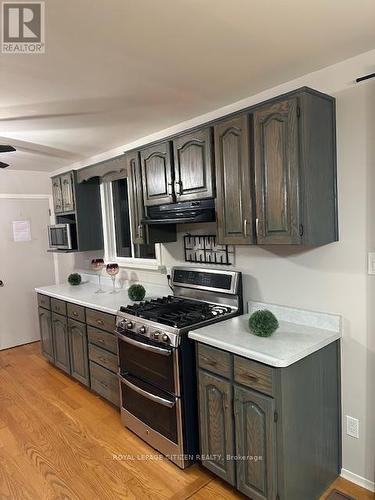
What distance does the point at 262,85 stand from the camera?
222cm

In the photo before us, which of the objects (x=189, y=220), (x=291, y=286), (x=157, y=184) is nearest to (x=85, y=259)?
(x=157, y=184)

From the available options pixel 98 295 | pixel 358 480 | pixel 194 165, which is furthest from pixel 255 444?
pixel 98 295

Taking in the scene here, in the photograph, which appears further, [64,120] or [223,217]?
[64,120]

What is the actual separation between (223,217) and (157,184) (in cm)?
75

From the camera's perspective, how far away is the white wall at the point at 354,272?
1.92 meters

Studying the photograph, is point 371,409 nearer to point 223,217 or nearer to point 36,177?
point 223,217

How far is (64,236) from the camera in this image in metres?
4.07

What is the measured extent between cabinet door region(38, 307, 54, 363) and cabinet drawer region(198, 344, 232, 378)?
7.93ft

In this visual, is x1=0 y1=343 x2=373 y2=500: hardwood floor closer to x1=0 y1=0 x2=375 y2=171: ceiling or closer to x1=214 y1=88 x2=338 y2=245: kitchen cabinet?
x1=214 y1=88 x2=338 y2=245: kitchen cabinet

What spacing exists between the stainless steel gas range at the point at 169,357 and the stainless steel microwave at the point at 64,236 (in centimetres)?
165

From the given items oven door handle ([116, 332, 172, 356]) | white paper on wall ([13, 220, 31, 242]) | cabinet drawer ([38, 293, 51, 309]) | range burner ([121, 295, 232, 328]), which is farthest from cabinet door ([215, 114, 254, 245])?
white paper on wall ([13, 220, 31, 242])

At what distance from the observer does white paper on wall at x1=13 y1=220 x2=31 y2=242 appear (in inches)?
186

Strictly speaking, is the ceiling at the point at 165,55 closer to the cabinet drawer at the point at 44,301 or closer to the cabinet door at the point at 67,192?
the cabinet door at the point at 67,192

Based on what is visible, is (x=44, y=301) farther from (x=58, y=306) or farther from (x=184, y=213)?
(x=184, y=213)
